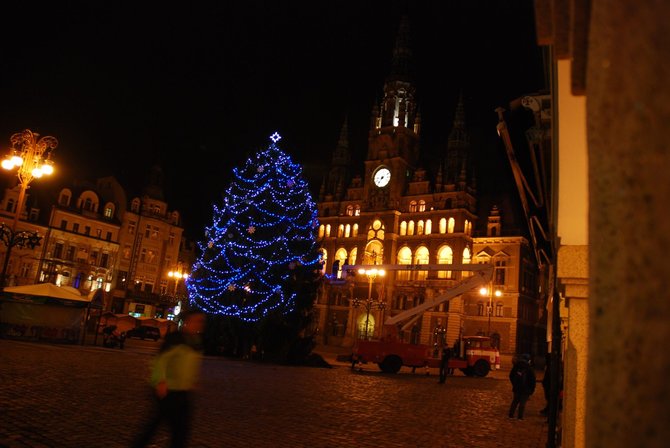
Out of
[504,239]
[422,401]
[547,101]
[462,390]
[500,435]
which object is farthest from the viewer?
[504,239]

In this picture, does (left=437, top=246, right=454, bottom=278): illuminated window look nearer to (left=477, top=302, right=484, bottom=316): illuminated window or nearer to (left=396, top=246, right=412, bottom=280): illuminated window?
(left=396, top=246, right=412, bottom=280): illuminated window

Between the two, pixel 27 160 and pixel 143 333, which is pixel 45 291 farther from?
pixel 143 333

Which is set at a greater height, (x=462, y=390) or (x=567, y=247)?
(x=567, y=247)

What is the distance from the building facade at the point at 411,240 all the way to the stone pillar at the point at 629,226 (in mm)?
52292

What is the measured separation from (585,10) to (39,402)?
1062 cm

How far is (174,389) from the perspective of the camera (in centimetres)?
573

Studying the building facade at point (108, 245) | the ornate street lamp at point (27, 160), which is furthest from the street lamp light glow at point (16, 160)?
the building facade at point (108, 245)

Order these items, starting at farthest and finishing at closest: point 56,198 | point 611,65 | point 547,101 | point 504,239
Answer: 1. point 504,239
2. point 56,198
3. point 547,101
4. point 611,65

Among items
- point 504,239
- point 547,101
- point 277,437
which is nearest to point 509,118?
point 547,101

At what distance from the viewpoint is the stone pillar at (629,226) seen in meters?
1.02

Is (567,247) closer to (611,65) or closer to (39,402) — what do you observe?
(611,65)

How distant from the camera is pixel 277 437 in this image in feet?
28.3

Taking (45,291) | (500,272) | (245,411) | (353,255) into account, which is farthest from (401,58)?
(245,411)

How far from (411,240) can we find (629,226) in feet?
202
